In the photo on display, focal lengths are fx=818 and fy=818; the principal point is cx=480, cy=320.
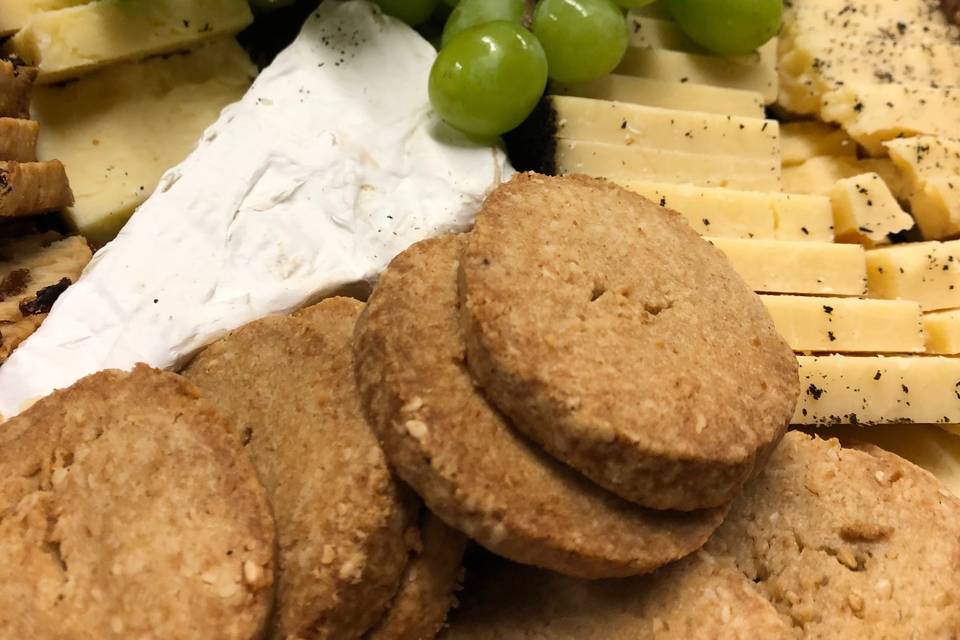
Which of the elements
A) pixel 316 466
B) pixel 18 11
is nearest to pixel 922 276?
pixel 316 466

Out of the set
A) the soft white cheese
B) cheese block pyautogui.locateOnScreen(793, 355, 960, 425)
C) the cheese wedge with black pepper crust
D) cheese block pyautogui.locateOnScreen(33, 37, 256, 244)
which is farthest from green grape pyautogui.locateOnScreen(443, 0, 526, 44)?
cheese block pyautogui.locateOnScreen(793, 355, 960, 425)

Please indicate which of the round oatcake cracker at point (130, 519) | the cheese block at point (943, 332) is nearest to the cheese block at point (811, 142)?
the cheese block at point (943, 332)

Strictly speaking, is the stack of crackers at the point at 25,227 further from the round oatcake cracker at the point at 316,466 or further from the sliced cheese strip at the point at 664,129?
the sliced cheese strip at the point at 664,129

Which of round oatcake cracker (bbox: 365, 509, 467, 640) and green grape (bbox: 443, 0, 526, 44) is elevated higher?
green grape (bbox: 443, 0, 526, 44)

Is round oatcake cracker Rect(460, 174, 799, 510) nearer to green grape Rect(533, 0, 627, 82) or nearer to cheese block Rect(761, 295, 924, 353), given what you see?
cheese block Rect(761, 295, 924, 353)

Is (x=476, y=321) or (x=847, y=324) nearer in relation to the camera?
(x=476, y=321)

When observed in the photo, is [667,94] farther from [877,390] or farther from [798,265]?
[877,390]

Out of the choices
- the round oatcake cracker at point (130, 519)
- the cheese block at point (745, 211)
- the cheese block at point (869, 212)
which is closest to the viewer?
the round oatcake cracker at point (130, 519)
